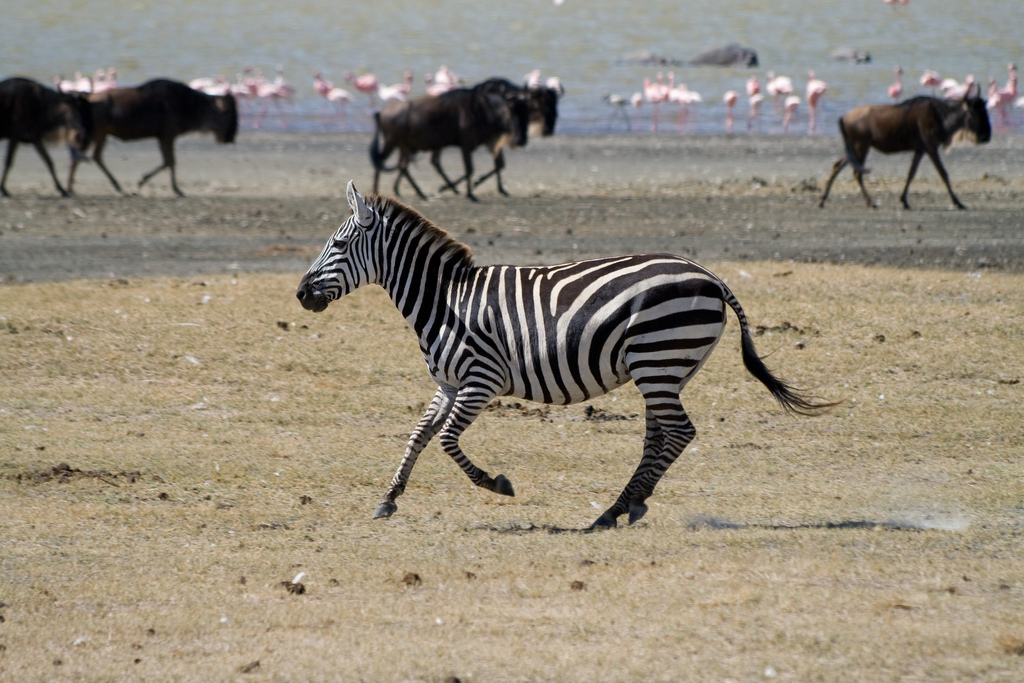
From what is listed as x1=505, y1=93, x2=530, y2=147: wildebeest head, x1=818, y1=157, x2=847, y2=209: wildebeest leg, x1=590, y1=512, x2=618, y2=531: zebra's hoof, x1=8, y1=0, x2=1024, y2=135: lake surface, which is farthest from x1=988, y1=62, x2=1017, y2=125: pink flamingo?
x1=590, y1=512, x2=618, y2=531: zebra's hoof

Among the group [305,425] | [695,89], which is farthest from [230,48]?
[305,425]

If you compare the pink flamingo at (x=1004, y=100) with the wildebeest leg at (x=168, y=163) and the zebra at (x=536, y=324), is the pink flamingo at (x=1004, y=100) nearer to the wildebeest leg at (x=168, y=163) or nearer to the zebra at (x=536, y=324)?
the wildebeest leg at (x=168, y=163)

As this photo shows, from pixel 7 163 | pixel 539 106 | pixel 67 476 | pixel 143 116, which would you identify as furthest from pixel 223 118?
pixel 67 476

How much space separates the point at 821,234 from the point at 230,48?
43519 millimetres

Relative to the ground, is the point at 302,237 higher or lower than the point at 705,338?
lower

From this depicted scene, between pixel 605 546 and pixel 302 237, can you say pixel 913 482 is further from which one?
pixel 302 237

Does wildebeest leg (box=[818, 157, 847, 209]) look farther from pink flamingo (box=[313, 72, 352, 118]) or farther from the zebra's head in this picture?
pink flamingo (box=[313, 72, 352, 118])

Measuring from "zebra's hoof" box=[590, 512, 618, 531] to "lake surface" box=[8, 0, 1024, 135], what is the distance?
27.4 metres

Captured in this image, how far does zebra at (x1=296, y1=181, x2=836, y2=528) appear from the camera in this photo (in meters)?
5.95

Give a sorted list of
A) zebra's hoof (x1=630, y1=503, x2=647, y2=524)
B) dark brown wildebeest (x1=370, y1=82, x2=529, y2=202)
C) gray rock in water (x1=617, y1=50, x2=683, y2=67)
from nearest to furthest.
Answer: zebra's hoof (x1=630, y1=503, x2=647, y2=524), dark brown wildebeest (x1=370, y1=82, x2=529, y2=202), gray rock in water (x1=617, y1=50, x2=683, y2=67)

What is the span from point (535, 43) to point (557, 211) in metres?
39.5

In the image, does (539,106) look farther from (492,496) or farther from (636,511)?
(636,511)

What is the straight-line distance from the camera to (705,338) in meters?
5.97

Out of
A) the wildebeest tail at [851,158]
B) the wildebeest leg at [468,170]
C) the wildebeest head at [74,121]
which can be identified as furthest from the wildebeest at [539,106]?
the wildebeest head at [74,121]
